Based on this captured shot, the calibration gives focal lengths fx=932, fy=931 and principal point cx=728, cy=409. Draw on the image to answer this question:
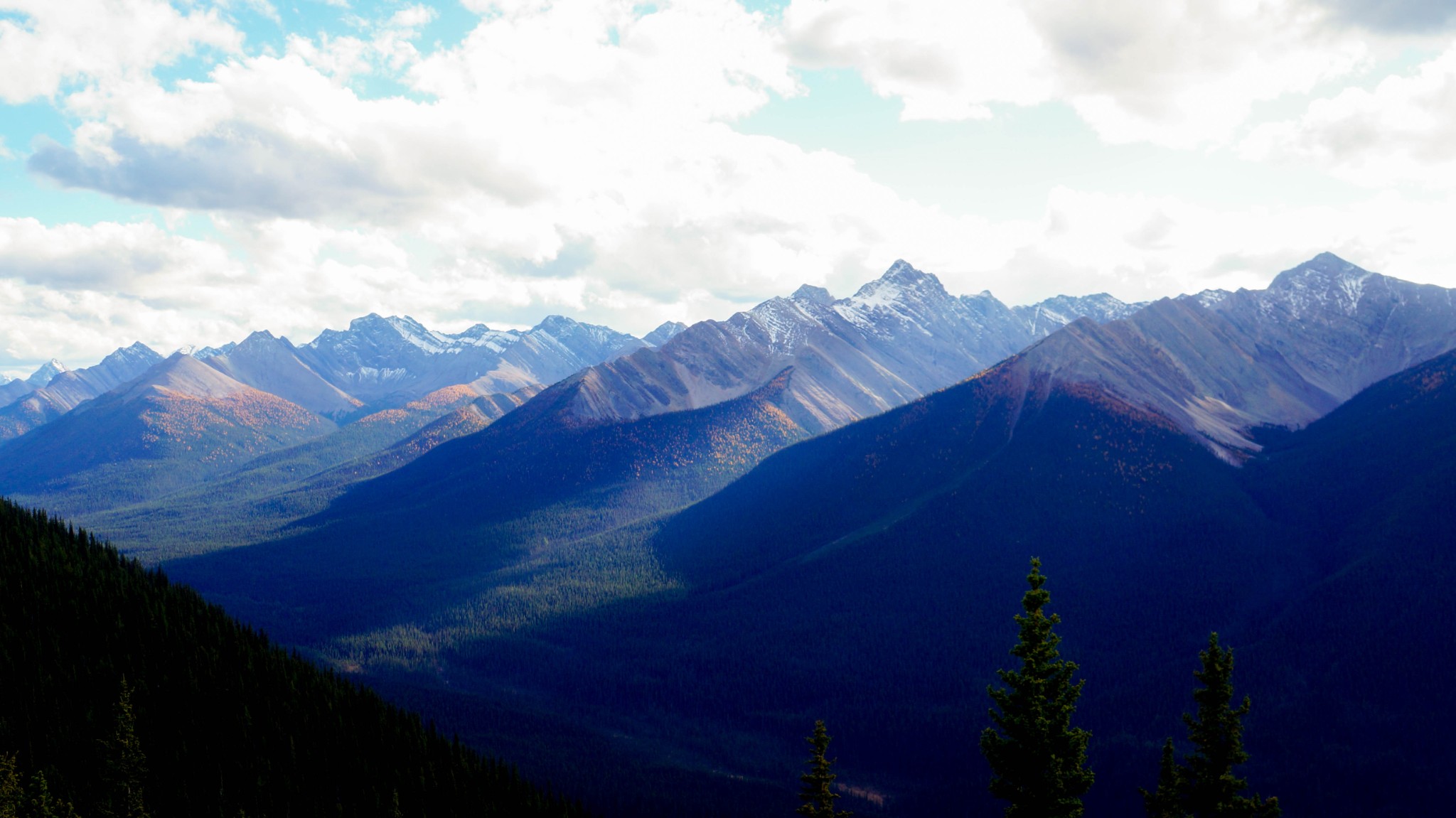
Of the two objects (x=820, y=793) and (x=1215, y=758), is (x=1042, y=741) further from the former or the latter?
(x=820, y=793)

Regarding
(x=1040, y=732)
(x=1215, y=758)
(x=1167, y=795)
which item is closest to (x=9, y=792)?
(x=1040, y=732)

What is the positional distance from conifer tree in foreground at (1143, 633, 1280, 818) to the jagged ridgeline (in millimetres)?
58574

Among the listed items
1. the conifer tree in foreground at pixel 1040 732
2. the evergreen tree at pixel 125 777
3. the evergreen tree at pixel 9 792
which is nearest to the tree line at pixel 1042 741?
the conifer tree in foreground at pixel 1040 732

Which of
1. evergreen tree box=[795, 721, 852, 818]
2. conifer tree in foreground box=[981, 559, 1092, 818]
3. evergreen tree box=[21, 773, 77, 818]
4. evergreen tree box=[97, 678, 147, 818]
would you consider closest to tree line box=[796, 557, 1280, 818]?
conifer tree in foreground box=[981, 559, 1092, 818]

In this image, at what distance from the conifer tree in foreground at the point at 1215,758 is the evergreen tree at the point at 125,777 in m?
64.0

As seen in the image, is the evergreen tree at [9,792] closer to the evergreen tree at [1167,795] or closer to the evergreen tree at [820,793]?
the evergreen tree at [820,793]

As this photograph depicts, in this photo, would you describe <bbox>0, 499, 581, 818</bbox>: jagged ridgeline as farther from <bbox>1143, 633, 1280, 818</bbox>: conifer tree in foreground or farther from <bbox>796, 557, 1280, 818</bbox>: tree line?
<bbox>1143, 633, 1280, 818</bbox>: conifer tree in foreground

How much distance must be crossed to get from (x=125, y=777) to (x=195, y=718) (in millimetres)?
30304

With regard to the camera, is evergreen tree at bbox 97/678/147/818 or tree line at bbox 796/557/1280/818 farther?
evergreen tree at bbox 97/678/147/818

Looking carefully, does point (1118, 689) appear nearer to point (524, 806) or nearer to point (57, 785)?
point (524, 806)

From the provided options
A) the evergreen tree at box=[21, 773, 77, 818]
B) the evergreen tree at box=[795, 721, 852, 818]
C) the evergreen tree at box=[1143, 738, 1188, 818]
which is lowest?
the evergreen tree at box=[21, 773, 77, 818]

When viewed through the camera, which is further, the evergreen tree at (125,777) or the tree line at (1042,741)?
the evergreen tree at (125,777)

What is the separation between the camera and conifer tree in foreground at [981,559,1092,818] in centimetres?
4394

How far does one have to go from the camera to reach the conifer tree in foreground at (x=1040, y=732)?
43.9 metres
